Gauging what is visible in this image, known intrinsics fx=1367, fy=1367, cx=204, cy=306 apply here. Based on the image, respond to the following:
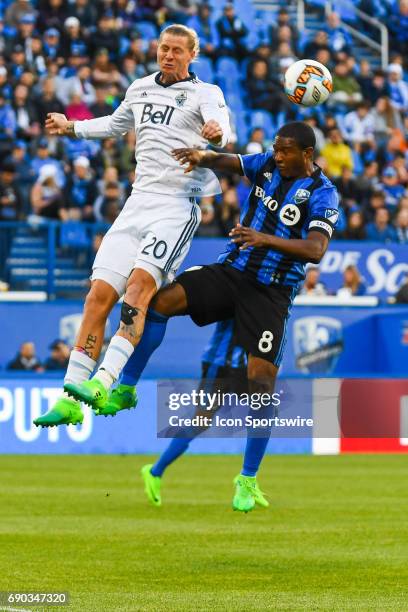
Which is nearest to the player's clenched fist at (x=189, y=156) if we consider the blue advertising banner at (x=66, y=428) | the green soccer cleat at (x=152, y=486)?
the green soccer cleat at (x=152, y=486)

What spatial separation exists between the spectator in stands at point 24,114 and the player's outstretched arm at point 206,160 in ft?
40.3

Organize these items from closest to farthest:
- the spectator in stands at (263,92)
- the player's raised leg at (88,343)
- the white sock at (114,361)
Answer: the player's raised leg at (88,343)
the white sock at (114,361)
the spectator in stands at (263,92)

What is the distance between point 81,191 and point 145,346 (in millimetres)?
11739

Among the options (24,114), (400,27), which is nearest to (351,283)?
(24,114)

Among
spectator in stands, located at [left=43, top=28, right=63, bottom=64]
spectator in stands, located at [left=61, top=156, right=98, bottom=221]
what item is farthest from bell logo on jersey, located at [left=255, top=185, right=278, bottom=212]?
spectator in stands, located at [left=43, top=28, right=63, bottom=64]

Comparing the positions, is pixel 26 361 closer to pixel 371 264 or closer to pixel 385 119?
pixel 371 264

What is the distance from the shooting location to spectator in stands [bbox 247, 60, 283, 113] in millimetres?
25641

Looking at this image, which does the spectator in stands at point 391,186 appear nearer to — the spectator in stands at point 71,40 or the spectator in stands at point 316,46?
the spectator in stands at point 316,46

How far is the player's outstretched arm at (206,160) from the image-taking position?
31.4 feet

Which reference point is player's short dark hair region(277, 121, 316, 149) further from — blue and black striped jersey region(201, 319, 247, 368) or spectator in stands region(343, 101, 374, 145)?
spectator in stands region(343, 101, 374, 145)

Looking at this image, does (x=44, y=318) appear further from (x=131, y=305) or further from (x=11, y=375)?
(x=131, y=305)

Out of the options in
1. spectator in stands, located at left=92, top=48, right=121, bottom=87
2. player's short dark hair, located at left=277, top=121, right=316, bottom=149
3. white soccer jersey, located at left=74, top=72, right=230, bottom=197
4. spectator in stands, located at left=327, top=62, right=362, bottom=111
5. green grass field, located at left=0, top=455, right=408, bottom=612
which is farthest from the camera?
spectator in stands, located at left=327, top=62, right=362, bottom=111

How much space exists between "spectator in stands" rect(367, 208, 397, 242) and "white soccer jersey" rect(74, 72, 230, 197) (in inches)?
533

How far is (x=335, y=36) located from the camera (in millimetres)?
28641
